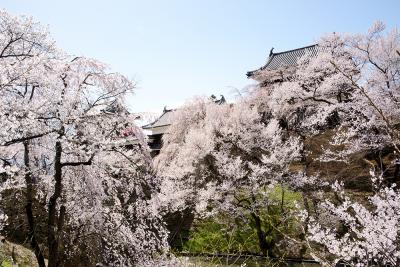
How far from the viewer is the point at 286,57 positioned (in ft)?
97.5

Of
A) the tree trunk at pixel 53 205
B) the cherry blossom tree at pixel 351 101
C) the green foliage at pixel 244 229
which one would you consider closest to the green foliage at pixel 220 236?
the green foliage at pixel 244 229

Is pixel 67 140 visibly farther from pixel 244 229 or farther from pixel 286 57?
pixel 286 57

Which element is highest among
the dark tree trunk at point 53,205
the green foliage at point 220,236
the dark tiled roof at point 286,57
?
the dark tiled roof at point 286,57

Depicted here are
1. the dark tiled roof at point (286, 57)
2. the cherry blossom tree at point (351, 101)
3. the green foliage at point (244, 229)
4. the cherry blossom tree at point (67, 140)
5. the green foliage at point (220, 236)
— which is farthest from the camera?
the dark tiled roof at point (286, 57)

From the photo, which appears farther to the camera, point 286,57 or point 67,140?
point 286,57

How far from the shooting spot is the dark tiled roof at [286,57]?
→ 28339 millimetres

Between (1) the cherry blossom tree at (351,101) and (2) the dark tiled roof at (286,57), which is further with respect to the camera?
(2) the dark tiled roof at (286,57)

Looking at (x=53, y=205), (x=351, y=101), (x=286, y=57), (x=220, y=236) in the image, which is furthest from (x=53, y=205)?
(x=286, y=57)

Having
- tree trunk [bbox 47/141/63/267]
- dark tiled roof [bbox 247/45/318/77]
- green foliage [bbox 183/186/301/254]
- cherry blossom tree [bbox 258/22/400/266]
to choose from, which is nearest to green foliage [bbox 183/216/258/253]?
green foliage [bbox 183/186/301/254]

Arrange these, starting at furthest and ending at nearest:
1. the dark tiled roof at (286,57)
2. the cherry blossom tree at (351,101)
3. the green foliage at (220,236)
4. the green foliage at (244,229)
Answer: the dark tiled roof at (286,57), the green foliage at (220,236), the green foliage at (244,229), the cherry blossom tree at (351,101)

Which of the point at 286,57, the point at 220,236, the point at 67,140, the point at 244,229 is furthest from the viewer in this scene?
the point at 286,57

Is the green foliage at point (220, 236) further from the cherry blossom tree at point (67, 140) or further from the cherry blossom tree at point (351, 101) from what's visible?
the cherry blossom tree at point (67, 140)

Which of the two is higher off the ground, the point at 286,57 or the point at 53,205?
the point at 286,57

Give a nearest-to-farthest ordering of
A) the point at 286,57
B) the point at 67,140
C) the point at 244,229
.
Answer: the point at 67,140 < the point at 244,229 < the point at 286,57
